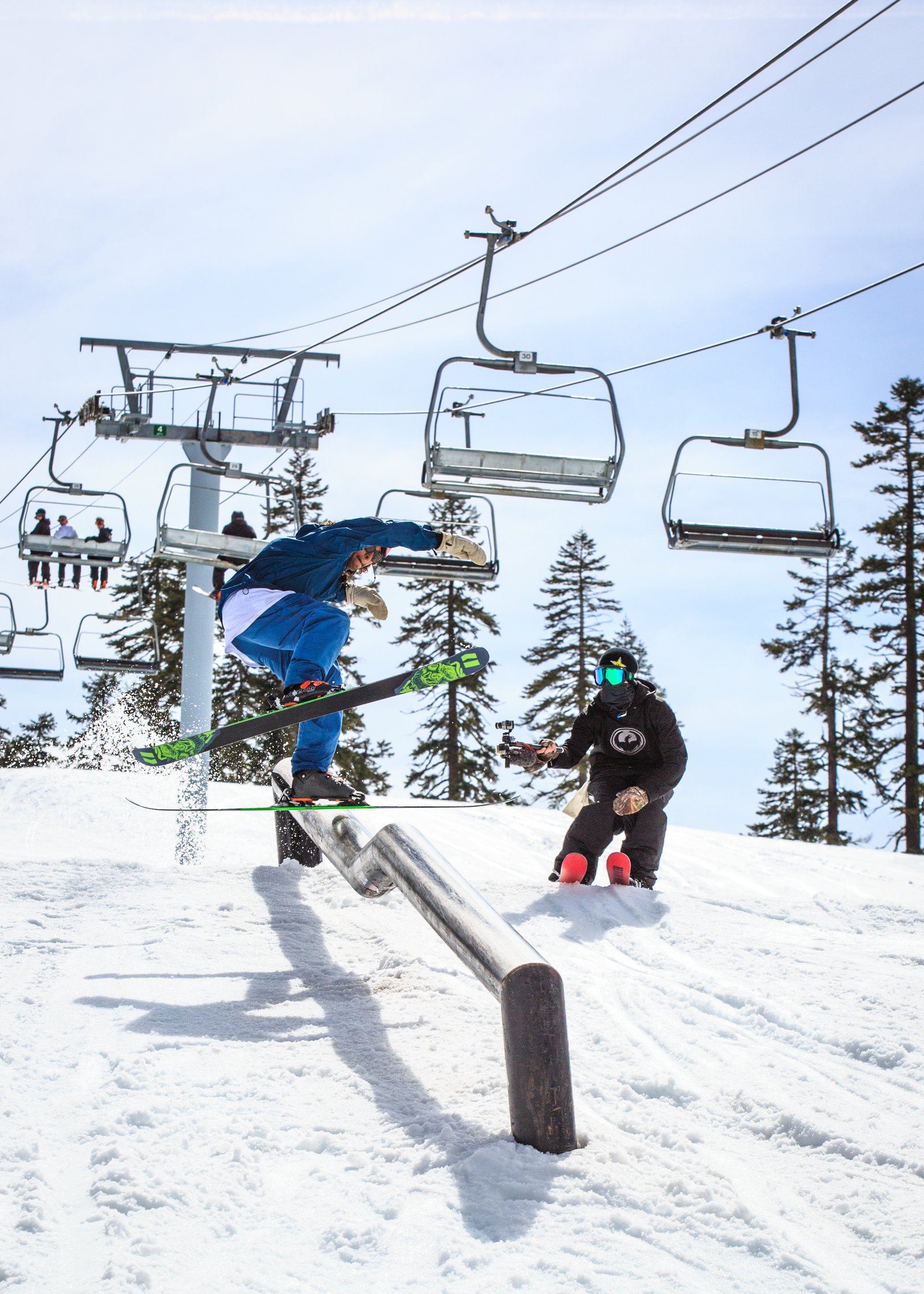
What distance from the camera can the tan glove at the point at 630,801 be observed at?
6531 mm

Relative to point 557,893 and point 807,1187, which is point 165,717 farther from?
point 807,1187

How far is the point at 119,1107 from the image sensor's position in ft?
9.19

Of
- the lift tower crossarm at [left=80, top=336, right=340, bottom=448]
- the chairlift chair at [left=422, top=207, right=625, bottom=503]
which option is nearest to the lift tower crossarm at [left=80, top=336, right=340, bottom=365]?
the lift tower crossarm at [left=80, top=336, right=340, bottom=448]

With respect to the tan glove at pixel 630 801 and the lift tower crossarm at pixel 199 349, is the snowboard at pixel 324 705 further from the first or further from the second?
the lift tower crossarm at pixel 199 349

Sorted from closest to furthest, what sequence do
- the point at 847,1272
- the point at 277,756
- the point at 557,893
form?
the point at 847,1272 < the point at 557,893 < the point at 277,756

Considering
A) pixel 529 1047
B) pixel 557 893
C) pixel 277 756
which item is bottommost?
pixel 277 756

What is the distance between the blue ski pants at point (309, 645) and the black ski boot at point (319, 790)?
53 mm

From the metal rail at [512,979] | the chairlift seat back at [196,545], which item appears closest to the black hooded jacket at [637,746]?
the metal rail at [512,979]

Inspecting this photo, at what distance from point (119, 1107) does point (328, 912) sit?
231 cm

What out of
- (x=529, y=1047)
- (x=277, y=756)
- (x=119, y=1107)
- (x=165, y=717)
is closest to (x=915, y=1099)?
(x=529, y=1047)

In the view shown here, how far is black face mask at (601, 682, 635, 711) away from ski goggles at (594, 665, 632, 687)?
0.05 feet

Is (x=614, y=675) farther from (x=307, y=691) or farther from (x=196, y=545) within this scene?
(x=196, y=545)

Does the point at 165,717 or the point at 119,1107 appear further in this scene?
the point at 165,717

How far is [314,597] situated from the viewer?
240 inches
